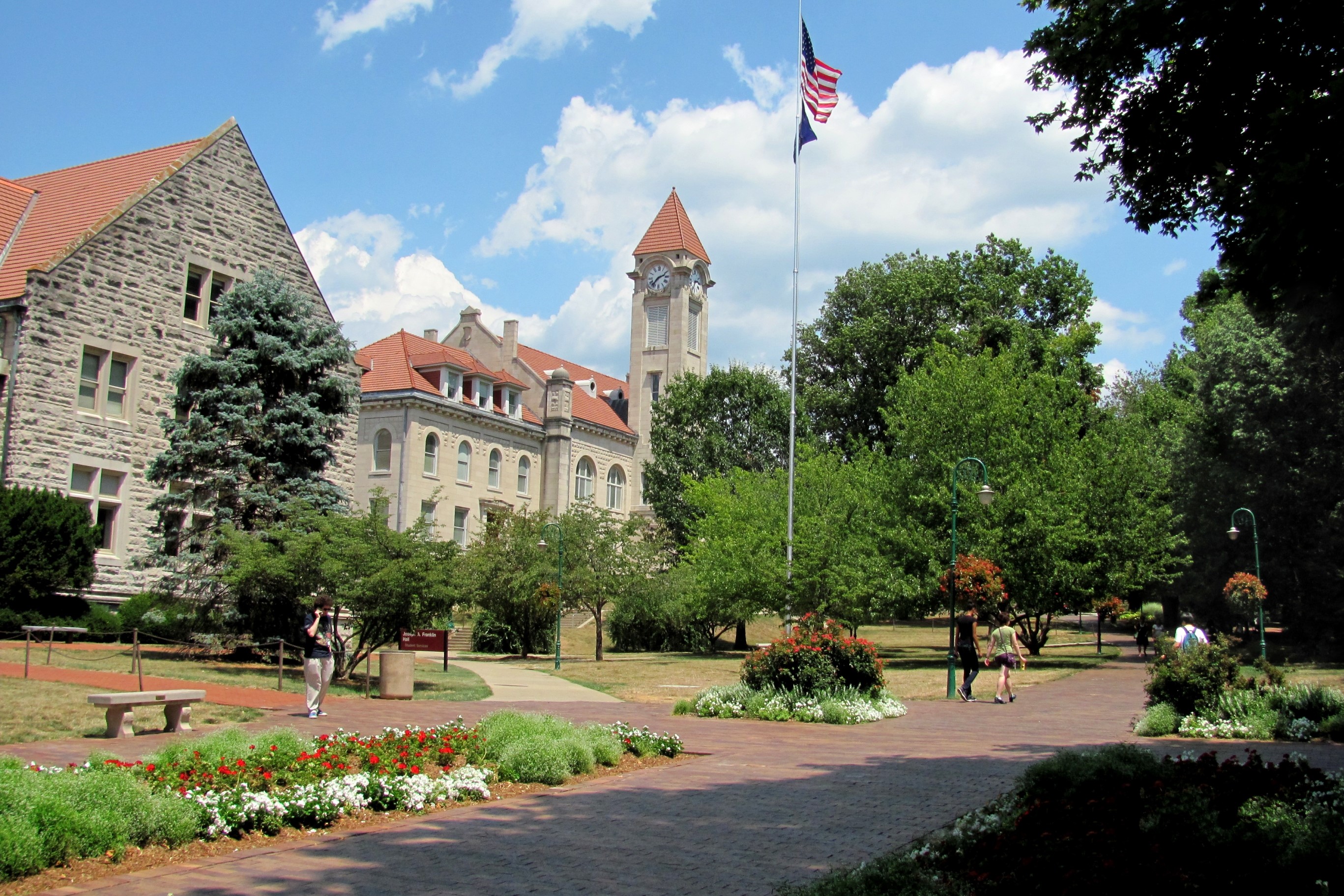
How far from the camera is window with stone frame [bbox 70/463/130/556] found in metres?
27.0

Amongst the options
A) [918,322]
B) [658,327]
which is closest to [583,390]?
[658,327]

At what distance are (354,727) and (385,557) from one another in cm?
679

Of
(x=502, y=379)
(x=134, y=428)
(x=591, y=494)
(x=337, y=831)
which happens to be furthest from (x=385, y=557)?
(x=591, y=494)

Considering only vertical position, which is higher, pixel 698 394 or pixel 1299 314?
pixel 698 394

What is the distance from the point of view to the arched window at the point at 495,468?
58.0 m

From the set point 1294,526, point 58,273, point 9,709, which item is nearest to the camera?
point 9,709

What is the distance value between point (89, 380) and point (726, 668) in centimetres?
1901

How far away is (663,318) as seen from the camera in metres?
70.3

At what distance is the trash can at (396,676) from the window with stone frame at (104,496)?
1146cm

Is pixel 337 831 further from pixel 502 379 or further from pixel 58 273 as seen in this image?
pixel 502 379

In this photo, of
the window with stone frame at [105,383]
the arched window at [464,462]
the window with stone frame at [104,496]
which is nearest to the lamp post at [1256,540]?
the window with stone frame at [104,496]

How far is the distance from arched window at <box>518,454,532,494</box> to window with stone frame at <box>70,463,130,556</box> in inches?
1292

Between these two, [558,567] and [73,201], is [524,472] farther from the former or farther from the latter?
[73,201]

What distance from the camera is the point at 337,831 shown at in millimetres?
8828
